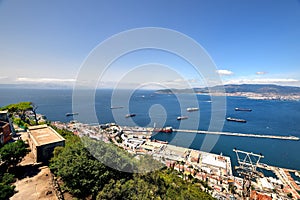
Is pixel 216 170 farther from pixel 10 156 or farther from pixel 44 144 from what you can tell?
pixel 10 156

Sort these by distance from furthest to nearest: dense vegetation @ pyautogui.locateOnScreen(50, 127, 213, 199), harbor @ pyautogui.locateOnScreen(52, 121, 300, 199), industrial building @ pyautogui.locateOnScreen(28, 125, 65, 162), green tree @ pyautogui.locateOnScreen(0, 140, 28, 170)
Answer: harbor @ pyautogui.locateOnScreen(52, 121, 300, 199) < industrial building @ pyautogui.locateOnScreen(28, 125, 65, 162) < green tree @ pyautogui.locateOnScreen(0, 140, 28, 170) < dense vegetation @ pyautogui.locateOnScreen(50, 127, 213, 199)

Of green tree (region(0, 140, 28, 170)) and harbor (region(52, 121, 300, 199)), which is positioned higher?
green tree (region(0, 140, 28, 170))

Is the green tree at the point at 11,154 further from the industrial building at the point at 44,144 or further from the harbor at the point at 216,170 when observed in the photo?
the harbor at the point at 216,170

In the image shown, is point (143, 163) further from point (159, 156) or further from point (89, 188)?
point (159, 156)

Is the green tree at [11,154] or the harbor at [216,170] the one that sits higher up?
the green tree at [11,154]

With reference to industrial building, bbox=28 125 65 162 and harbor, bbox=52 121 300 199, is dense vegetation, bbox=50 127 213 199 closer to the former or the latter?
industrial building, bbox=28 125 65 162

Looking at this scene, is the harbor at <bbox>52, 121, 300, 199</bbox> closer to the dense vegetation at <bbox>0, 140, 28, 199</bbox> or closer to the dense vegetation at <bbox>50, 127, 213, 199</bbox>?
the dense vegetation at <bbox>50, 127, 213, 199</bbox>

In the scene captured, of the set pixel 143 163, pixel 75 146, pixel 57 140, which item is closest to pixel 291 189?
pixel 143 163

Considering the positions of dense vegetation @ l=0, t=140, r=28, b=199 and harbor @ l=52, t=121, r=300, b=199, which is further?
harbor @ l=52, t=121, r=300, b=199

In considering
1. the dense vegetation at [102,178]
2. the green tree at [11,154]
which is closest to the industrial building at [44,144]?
the green tree at [11,154]

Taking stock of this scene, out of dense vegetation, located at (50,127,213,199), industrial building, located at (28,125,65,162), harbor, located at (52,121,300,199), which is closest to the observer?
dense vegetation, located at (50,127,213,199)

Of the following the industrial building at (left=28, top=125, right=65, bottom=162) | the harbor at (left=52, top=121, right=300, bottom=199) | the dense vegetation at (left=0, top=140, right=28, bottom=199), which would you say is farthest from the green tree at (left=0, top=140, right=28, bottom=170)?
the harbor at (left=52, top=121, right=300, bottom=199)
